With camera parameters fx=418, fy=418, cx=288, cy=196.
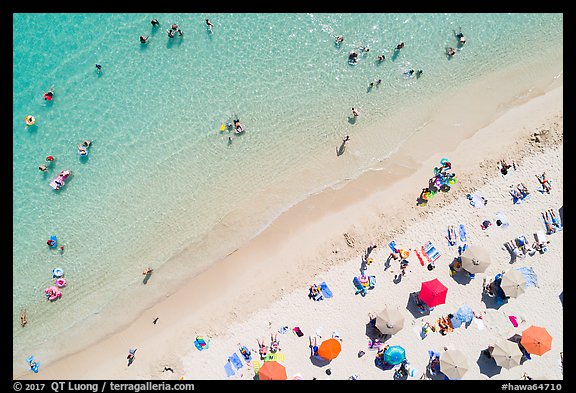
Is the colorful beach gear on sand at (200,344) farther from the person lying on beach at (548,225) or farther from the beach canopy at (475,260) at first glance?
the person lying on beach at (548,225)

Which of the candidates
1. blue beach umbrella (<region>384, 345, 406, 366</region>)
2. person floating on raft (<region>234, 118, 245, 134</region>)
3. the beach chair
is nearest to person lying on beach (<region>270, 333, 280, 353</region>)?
the beach chair

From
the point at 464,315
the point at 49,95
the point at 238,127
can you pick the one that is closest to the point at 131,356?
the point at 238,127

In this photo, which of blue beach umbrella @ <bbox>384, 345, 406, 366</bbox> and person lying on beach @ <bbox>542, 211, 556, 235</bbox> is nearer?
blue beach umbrella @ <bbox>384, 345, 406, 366</bbox>

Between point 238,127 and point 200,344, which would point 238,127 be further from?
point 200,344

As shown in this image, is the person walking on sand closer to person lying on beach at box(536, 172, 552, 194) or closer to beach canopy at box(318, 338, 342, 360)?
beach canopy at box(318, 338, 342, 360)
